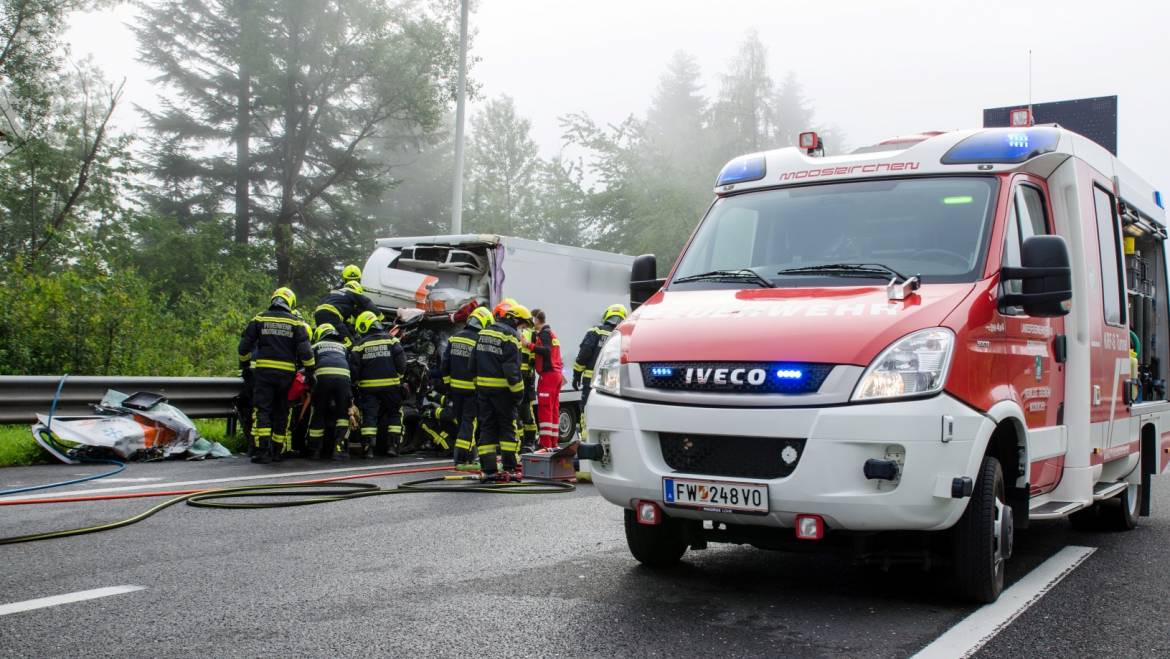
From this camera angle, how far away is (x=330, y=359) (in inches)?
475

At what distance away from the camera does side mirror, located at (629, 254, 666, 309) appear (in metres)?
6.22

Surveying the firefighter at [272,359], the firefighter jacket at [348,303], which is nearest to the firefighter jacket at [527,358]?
the firefighter jacket at [348,303]

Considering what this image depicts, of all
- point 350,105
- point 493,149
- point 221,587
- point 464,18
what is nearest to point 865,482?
point 221,587

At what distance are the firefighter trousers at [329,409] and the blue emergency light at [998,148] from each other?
26.9 feet

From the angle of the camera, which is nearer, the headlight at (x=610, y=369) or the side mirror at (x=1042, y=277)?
the side mirror at (x=1042, y=277)

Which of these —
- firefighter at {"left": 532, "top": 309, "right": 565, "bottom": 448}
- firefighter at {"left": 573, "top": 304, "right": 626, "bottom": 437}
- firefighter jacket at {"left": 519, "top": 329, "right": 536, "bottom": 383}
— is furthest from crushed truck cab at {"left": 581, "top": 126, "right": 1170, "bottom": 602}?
firefighter at {"left": 573, "top": 304, "right": 626, "bottom": 437}

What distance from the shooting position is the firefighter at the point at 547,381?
1279cm

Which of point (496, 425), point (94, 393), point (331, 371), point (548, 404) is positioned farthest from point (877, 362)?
point (94, 393)

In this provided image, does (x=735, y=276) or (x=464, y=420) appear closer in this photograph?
(x=735, y=276)

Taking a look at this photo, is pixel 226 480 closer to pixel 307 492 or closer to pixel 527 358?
pixel 307 492

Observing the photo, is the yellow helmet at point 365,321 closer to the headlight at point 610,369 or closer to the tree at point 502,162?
the headlight at point 610,369

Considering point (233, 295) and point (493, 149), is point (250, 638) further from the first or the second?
point (493, 149)

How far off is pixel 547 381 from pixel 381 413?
2100mm

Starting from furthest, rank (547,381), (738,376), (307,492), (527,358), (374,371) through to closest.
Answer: (547,381)
(374,371)
(527,358)
(307,492)
(738,376)
